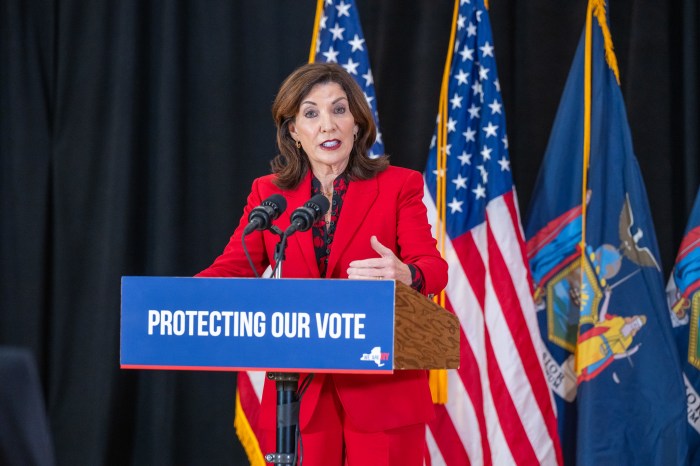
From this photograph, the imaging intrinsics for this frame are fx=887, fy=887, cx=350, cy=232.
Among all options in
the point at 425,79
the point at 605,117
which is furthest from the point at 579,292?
the point at 425,79

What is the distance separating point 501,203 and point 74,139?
7.24 feet

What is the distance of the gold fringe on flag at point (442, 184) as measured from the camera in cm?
408

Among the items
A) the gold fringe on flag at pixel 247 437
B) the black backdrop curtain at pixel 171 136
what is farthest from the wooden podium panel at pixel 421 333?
the black backdrop curtain at pixel 171 136

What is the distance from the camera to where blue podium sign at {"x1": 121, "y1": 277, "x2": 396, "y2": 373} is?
186 centimetres

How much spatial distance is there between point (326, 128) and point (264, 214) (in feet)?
2.05

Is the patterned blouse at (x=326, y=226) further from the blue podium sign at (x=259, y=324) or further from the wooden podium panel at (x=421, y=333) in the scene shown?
the blue podium sign at (x=259, y=324)

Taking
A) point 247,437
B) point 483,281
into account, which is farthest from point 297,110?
point 247,437

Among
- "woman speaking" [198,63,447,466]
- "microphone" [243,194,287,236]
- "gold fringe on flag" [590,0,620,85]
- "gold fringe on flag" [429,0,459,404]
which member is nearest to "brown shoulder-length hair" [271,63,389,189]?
"woman speaking" [198,63,447,466]

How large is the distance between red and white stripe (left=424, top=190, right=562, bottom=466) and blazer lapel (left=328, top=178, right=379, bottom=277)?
1.66 m

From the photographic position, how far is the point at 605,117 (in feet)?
14.1

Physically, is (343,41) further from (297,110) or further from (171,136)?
(297,110)

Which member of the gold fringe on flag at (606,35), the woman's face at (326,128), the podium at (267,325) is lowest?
the podium at (267,325)

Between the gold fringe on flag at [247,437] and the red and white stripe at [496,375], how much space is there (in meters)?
0.81

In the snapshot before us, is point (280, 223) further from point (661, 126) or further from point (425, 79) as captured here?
point (661, 126)
